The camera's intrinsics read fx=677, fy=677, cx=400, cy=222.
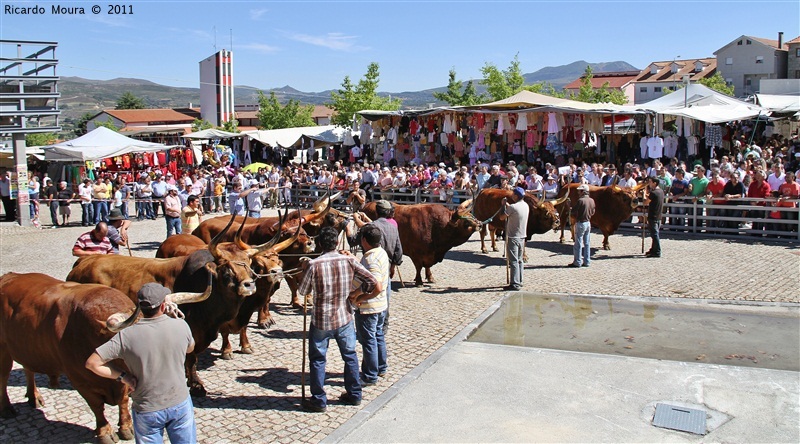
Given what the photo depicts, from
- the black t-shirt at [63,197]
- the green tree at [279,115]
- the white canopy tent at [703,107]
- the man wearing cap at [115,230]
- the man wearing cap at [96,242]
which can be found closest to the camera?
the man wearing cap at [96,242]

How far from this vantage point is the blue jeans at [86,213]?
22.4 metres

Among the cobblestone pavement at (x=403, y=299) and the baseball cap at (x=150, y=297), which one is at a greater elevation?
the baseball cap at (x=150, y=297)

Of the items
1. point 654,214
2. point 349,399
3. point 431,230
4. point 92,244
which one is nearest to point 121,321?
point 349,399

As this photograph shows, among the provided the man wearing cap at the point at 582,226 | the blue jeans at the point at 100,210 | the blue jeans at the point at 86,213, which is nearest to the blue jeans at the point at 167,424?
the man wearing cap at the point at 582,226

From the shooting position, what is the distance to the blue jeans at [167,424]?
484 cm

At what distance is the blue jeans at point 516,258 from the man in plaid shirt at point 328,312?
5578mm

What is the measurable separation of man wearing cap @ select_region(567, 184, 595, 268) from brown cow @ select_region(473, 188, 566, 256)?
0.71 m

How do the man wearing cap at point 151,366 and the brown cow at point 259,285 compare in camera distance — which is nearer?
the man wearing cap at point 151,366

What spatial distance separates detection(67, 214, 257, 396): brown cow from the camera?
6.83 meters

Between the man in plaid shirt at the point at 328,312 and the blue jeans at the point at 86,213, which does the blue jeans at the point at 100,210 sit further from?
the man in plaid shirt at the point at 328,312

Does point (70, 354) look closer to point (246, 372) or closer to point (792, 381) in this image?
point (246, 372)

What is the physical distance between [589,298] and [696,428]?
17.3 ft

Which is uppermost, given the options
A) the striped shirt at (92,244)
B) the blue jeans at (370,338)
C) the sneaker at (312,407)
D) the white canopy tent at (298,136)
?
the white canopy tent at (298,136)

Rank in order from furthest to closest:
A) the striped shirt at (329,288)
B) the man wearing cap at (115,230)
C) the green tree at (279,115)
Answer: the green tree at (279,115)
the man wearing cap at (115,230)
the striped shirt at (329,288)
